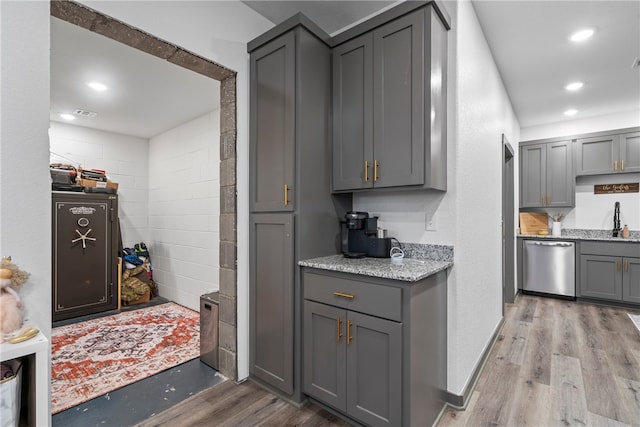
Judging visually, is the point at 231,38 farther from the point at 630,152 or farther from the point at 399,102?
the point at 630,152

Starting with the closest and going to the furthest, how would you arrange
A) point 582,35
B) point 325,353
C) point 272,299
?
1. point 325,353
2. point 272,299
3. point 582,35

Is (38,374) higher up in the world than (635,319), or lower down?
higher up

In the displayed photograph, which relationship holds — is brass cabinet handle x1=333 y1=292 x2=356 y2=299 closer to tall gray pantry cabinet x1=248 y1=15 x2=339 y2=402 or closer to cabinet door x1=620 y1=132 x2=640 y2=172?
tall gray pantry cabinet x1=248 y1=15 x2=339 y2=402

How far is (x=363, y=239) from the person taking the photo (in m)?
2.27

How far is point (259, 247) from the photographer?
2.27 meters

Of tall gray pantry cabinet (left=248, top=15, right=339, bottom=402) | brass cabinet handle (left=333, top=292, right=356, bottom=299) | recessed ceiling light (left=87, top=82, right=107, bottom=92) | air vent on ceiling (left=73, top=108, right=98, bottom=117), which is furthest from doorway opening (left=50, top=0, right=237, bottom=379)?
air vent on ceiling (left=73, top=108, right=98, bottom=117)

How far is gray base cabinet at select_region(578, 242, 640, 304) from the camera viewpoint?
404 cm

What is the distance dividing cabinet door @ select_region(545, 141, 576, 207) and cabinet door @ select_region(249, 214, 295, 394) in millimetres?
4635

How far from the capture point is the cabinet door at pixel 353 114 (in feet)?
6.86

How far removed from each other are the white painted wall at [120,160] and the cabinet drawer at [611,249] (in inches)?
260

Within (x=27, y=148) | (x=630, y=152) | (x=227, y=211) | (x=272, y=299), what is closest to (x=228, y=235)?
(x=227, y=211)

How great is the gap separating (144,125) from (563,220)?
21.4 feet

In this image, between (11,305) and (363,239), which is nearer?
(11,305)

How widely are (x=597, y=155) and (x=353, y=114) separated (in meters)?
4.41
